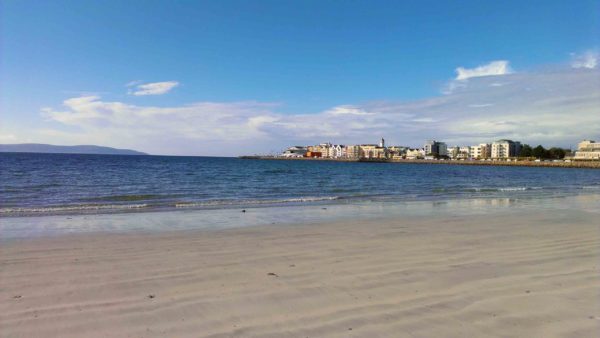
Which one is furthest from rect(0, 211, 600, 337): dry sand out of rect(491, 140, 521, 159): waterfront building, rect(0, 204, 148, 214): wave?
rect(491, 140, 521, 159): waterfront building

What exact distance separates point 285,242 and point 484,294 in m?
4.19

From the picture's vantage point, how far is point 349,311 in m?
4.19

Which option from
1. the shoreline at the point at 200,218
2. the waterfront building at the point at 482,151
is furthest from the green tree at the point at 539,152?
the shoreline at the point at 200,218

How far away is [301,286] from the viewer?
5062 millimetres

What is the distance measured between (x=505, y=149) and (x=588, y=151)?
3821 centimetres

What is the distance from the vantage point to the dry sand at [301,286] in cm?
384

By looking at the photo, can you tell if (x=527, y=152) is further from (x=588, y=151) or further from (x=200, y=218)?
(x=200, y=218)

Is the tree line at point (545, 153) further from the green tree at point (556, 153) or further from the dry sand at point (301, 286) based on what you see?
the dry sand at point (301, 286)

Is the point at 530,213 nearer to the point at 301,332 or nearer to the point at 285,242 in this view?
the point at 285,242

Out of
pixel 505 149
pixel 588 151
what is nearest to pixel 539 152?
pixel 588 151

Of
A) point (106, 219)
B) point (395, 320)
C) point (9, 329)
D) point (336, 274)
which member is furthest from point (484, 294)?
point (106, 219)

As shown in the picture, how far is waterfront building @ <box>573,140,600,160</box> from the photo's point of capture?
454ft

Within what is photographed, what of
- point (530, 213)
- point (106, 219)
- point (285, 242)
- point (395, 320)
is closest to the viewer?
point (395, 320)

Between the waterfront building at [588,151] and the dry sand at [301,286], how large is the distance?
159318mm
